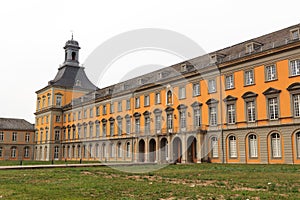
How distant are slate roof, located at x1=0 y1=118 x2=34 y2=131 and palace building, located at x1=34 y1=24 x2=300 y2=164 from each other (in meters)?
22.7

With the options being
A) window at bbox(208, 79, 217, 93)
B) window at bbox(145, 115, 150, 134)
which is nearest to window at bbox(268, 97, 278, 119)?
window at bbox(208, 79, 217, 93)

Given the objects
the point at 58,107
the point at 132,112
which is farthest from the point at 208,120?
the point at 58,107

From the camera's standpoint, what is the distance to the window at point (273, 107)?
28.2 meters

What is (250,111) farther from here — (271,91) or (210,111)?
(210,111)

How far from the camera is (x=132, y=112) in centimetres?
4597

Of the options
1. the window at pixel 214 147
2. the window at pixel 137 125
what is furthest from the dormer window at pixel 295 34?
the window at pixel 137 125

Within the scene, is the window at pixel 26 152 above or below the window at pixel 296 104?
below

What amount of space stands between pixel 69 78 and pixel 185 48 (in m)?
48.5

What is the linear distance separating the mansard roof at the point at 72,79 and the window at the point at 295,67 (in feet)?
159

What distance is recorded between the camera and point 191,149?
116ft

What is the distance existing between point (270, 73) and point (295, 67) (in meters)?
2.36

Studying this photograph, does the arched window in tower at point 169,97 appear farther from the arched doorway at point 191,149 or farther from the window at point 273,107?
the window at point 273,107

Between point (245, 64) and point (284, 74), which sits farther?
point (245, 64)

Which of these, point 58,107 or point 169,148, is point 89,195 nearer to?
point 169,148
